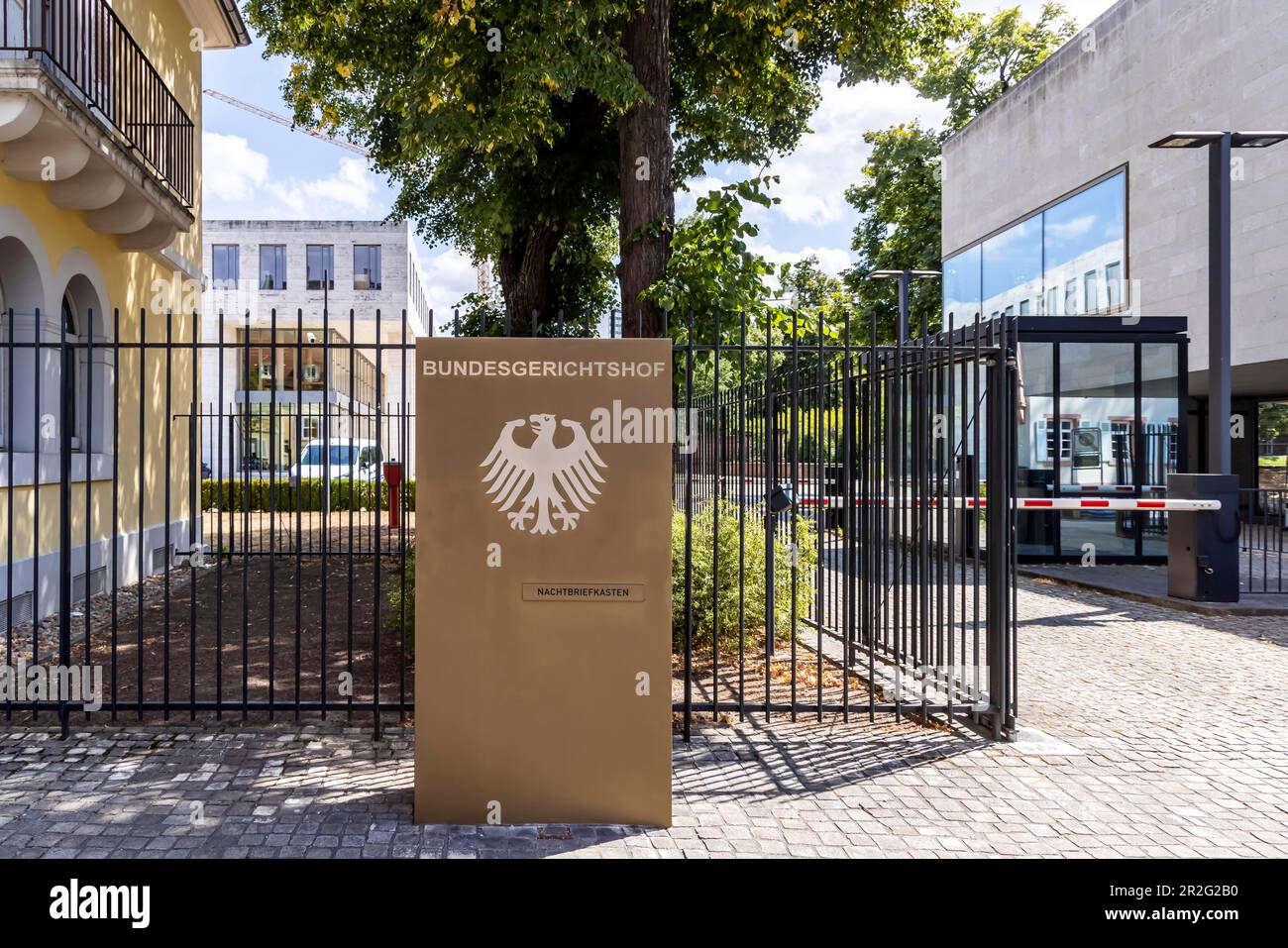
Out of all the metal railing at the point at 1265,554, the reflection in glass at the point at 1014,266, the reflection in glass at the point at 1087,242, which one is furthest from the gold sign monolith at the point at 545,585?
the reflection in glass at the point at 1014,266

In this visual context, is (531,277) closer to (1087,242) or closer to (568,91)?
(568,91)

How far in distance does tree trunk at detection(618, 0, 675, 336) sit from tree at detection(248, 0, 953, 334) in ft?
0.06

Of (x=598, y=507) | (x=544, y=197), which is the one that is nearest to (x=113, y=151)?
(x=544, y=197)

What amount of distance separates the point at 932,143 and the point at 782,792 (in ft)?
97.1

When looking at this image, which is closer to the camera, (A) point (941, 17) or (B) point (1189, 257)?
(A) point (941, 17)

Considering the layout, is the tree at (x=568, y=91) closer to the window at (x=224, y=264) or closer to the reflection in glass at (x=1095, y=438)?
the reflection in glass at (x=1095, y=438)

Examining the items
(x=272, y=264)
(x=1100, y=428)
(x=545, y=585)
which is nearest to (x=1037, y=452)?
(x=1100, y=428)

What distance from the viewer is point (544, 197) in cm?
1275

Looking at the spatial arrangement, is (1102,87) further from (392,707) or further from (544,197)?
(392,707)

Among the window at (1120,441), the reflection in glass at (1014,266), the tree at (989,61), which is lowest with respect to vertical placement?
the window at (1120,441)

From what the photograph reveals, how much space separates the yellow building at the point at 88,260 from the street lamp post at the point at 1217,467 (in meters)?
10.4

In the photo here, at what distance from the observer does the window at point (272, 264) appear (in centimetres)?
4550

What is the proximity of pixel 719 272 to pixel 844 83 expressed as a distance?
6396 mm

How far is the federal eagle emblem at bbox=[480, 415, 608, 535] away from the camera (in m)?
4.27
